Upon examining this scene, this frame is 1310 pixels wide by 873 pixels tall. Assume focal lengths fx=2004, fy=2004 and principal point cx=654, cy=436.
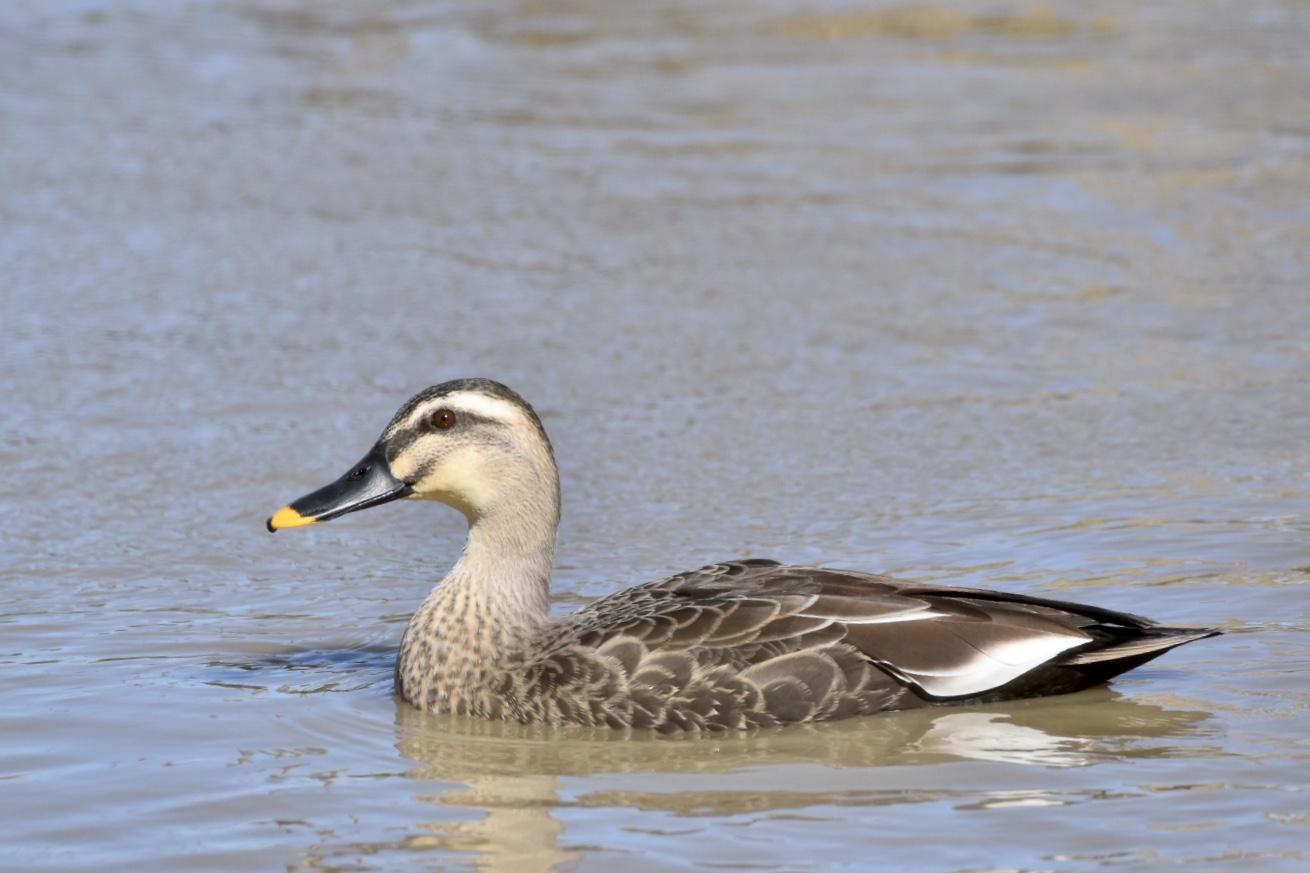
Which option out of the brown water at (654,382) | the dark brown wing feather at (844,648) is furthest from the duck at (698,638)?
the brown water at (654,382)

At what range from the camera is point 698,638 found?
6.84 m

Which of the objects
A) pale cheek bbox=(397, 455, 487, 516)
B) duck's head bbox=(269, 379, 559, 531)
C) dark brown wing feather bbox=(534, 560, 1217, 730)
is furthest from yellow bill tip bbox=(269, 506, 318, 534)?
dark brown wing feather bbox=(534, 560, 1217, 730)

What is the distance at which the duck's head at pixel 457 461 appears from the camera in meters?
7.32

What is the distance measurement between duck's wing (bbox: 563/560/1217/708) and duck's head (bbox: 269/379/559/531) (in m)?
0.69

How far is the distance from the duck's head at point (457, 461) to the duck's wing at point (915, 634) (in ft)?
2.28

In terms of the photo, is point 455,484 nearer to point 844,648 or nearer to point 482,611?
point 482,611


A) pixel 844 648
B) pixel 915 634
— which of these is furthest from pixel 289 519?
pixel 915 634

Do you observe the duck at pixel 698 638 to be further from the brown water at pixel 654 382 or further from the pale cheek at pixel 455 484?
the brown water at pixel 654 382

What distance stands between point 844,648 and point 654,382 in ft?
14.3

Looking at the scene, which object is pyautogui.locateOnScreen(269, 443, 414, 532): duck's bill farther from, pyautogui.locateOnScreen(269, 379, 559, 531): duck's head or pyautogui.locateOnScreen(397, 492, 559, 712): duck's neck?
pyautogui.locateOnScreen(397, 492, 559, 712): duck's neck

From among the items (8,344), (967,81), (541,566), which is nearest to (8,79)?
(8,344)

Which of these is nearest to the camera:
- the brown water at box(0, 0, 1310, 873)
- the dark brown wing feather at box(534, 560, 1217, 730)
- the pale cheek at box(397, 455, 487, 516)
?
the brown water at box(0, 0, 1310, 873)

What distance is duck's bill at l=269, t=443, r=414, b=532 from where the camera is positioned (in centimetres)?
733

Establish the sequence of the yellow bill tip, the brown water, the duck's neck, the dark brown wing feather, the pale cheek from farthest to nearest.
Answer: the pale cheek → the yellow bill tip → the duck's neck → the dark brown wing feather → the brown water
